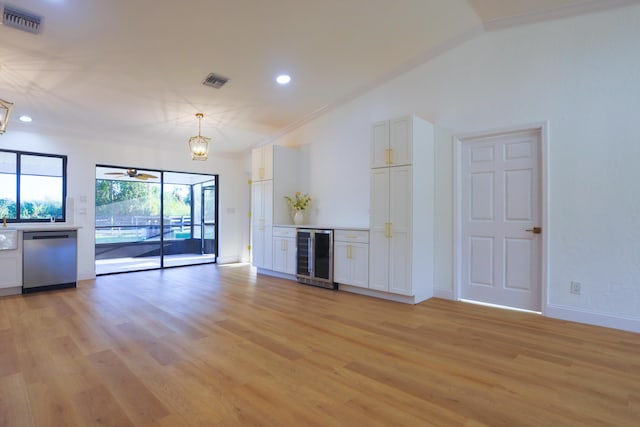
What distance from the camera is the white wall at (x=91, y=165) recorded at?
18.2ft

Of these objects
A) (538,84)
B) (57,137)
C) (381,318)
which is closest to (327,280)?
(381,318)

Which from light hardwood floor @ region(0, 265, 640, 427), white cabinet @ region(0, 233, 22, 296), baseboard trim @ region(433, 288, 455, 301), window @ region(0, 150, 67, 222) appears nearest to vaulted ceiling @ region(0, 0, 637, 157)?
window @ region(0, 150, 67, 222)

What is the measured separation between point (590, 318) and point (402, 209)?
227 cm

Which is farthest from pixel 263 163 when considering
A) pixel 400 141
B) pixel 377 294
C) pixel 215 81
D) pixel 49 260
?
pixel 49 260

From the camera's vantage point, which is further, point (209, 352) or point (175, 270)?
point (175, 270)

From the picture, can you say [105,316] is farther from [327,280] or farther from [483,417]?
[483,417]

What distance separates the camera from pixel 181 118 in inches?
219

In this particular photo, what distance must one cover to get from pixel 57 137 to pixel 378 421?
21.5 ft

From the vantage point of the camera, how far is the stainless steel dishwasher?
486 cm

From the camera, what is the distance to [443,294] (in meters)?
4.54

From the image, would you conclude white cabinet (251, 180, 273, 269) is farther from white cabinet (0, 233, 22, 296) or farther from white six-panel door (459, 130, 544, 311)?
white cabinet (0, 233, 22, 296)

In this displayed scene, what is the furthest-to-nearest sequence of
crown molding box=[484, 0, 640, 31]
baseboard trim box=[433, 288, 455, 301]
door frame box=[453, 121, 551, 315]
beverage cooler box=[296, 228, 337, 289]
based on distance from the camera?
beverage cooler box=[296, 228, 337, 289] < baseboard trim box=[433, 288, 455, 301] < door frame box=[453, 121, 551, 315] < crown molding box=[484, 0, 640, 31]

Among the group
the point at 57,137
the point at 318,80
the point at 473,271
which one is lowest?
the point at 473,271

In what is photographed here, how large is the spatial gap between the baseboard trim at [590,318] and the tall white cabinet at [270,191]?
13.9 feet
